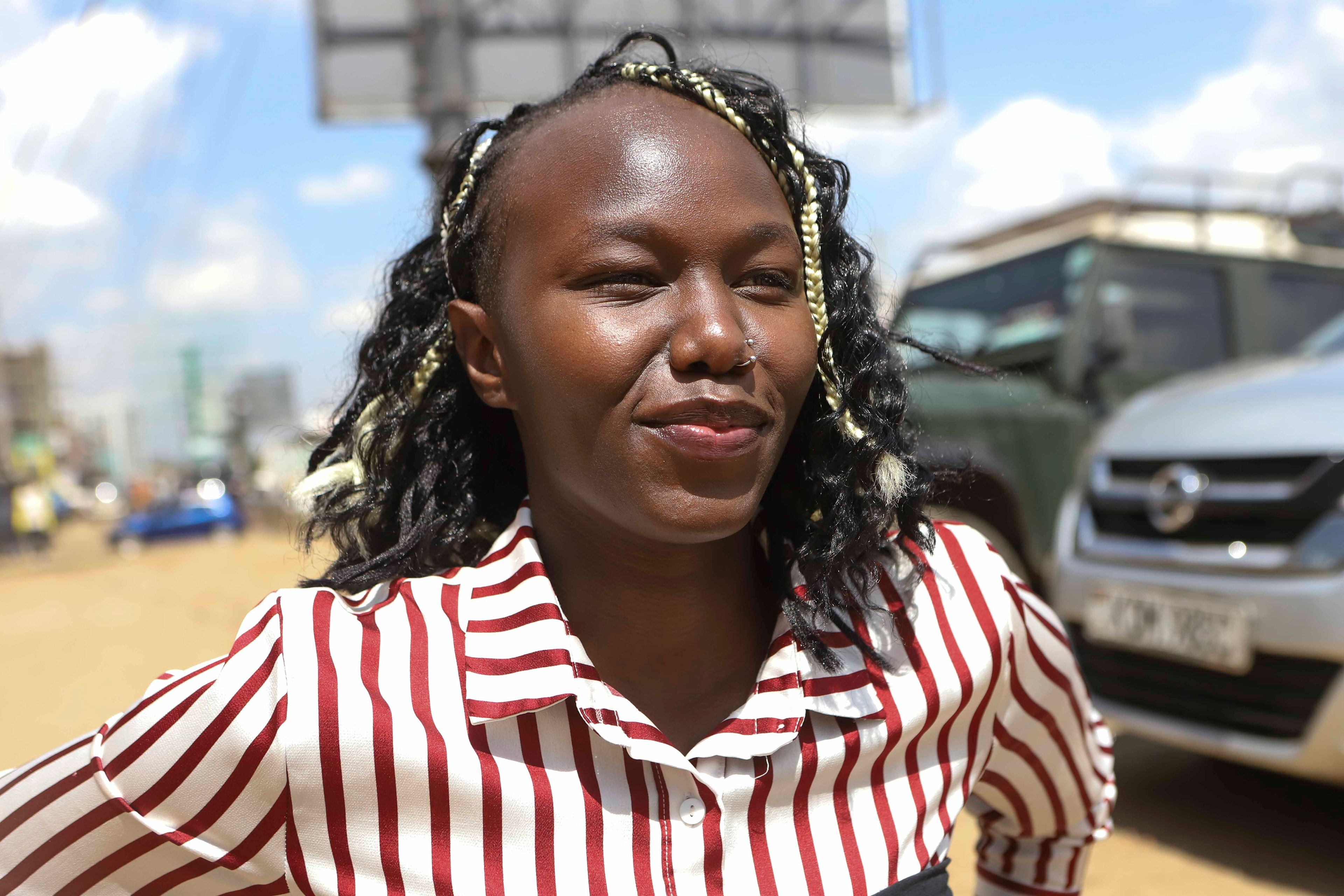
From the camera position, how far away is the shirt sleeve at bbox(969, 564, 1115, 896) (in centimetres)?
142

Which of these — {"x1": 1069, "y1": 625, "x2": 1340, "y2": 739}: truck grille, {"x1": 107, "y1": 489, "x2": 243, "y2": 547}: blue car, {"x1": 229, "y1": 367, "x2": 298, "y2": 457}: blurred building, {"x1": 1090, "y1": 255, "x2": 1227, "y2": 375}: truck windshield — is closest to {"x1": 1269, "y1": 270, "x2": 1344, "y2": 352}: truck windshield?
{"x1": 1090, "y1": 255, "x2": 1227, "y2": 375}: truck windshield

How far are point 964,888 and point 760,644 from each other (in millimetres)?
2274

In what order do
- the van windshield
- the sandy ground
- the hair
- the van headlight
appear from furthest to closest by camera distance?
the van windshield → the sandy ground → the van headlight → the hair

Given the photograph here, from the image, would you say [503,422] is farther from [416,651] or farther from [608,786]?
[608,786]

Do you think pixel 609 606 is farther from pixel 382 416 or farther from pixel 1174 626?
pixel 1174 626

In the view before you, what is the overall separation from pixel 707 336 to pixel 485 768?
0.50 metres

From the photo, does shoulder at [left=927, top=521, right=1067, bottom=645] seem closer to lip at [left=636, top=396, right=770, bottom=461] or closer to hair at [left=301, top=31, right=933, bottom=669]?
hair at [left=301, top=31, right=933, bottom=669]

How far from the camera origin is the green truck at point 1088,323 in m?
5.04

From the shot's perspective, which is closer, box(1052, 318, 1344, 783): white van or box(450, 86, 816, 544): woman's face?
box(450, 86, 816, 544): woman's face

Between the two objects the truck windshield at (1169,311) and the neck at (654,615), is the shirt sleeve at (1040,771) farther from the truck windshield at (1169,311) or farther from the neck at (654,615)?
the truck windshield at (1169,311)

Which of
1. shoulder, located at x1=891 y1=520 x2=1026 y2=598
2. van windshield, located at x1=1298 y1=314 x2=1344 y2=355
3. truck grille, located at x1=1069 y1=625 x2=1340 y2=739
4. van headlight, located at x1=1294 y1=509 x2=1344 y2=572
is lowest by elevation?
truck grille, located at x1=1069 y1=625 x2=1340 y2=739

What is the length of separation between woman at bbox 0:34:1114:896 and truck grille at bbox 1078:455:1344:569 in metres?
1.84

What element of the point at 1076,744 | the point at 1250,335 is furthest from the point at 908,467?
the point at 1250,335

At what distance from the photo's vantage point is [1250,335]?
537cm
